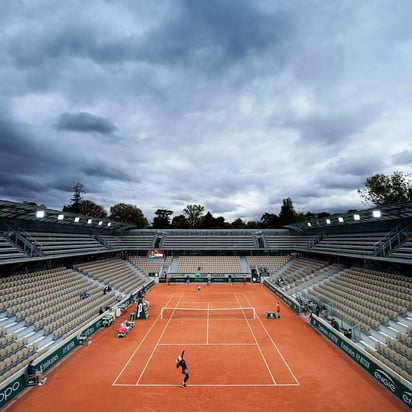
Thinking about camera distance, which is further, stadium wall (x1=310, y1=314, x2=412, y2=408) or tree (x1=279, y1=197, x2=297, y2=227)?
tree (x1=279, y1=197, x2=297, y2=227)

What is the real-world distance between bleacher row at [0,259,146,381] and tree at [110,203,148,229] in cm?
5087

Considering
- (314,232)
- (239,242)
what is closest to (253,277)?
(239,242)

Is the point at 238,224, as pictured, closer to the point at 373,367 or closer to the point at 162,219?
the point at 162,219

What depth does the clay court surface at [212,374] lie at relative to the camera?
11523 millimetres

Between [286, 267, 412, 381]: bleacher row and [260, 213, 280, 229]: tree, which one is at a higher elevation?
[260, 213, 280, 229]: tree

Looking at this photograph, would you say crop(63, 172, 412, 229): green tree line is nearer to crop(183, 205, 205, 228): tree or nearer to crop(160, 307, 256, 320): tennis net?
crop(183, 205, 205, 228): tree

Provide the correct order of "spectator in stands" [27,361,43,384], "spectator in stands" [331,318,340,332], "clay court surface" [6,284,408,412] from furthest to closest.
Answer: "spectator in stands" [331,318,340,332]
"spectator in stands" [27,361,43,384]
"clay court surface" [6,284,408,412]

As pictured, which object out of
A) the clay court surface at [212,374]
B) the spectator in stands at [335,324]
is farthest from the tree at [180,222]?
the spectator in stands at [335,324]

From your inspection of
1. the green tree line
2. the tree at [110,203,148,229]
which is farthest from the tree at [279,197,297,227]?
the tree at [110,203,148,229]

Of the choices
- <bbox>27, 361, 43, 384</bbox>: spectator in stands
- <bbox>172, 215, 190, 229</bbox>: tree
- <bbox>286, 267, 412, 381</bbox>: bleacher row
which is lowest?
<bbox>27, 361, 43, 384</bbox>: spectator in stands

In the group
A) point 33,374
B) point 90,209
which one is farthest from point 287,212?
point 33,374

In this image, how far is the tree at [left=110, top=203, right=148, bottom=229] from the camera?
8212 cm

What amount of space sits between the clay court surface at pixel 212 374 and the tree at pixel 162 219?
2767 inches

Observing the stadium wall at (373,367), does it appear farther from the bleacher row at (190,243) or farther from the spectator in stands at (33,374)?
the spectator in stands at (33,374)
